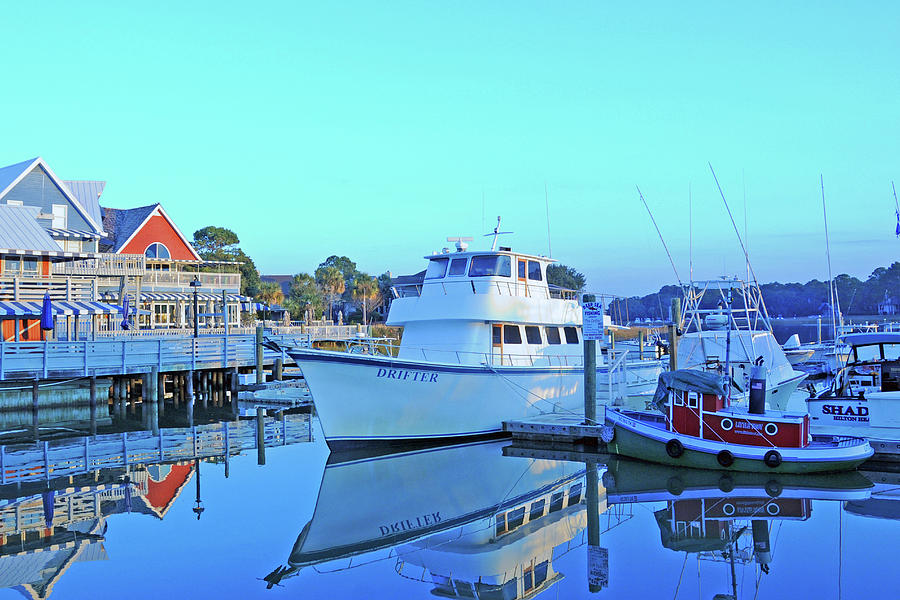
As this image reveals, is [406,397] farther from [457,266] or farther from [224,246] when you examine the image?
[224,246]

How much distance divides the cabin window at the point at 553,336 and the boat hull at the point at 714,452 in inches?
197

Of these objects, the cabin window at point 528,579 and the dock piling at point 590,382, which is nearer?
the cabin window at point 528,579

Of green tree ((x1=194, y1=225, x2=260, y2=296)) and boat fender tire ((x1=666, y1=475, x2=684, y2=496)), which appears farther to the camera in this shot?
green tree ((x1=194, y1=225, x2=260, y2=296))

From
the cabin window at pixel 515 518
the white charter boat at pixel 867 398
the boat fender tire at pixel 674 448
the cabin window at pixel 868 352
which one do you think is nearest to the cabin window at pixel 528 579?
the cabin window at pixel 515 518

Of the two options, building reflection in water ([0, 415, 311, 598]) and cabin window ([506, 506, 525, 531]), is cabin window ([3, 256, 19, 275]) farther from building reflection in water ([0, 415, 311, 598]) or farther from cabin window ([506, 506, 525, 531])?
cabin window ([506, 506, 525, 531])

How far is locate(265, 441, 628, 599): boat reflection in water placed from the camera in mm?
10234

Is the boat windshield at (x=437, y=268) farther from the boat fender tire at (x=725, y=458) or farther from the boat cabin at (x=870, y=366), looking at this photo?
the boat cabin at (x=870, y=366)

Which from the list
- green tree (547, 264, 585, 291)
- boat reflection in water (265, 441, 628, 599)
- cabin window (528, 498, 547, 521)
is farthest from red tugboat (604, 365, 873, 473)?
green tree (547, 264, 585, 291)

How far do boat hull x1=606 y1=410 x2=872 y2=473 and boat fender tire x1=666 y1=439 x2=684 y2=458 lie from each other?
6cm

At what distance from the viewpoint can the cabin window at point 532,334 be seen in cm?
2073

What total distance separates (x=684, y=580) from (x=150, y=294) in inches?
1478

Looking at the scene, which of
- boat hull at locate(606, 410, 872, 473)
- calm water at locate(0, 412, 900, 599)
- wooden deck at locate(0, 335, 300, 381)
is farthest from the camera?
wooden deck at locate(0, 335, 300, 381)

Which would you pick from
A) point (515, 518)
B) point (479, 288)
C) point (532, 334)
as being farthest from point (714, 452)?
point (479, 288)

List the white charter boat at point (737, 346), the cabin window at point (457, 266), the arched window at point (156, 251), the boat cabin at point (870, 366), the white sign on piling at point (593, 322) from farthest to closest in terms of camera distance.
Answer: the arched window at point (156, 251)
the white charter boat at point (737, 346)
the cabin window at point (457, 266)
the white sign on piling at point (593, 322)
the boat cabin at point (870, 366)
